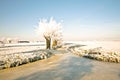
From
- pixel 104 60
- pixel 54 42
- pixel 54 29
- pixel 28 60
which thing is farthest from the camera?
pixel 54 42

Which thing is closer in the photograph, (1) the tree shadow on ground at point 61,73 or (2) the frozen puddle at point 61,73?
(1) the tree shadow on ground at point 61,73

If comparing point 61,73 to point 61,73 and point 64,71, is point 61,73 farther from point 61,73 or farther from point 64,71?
point 64,71

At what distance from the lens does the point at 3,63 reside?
11969 mm

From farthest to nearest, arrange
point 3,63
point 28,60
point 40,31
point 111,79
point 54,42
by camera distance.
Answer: point 54,42 < point 40,31 < point 28,60 < point 3,63 < point 111,79

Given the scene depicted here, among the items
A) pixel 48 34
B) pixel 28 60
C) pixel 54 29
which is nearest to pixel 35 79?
pixel 28 60

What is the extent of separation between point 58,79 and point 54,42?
30.1 m

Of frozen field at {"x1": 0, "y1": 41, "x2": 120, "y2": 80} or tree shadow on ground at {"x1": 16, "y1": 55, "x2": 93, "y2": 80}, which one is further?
frozen field at {"x1": 0, "y1": 41, "x2": 120, "y2": 80}

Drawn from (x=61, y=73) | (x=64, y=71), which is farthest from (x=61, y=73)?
(x=64, y=71)

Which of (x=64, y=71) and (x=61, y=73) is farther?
(x=64, y=71)

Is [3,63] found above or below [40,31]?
below

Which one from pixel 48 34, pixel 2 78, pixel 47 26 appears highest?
pixel 47 26

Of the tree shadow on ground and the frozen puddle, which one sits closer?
the tree shadow on ground

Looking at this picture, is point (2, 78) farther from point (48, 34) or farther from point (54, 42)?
point (54, 42)

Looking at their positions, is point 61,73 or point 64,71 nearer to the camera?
point 61,73
